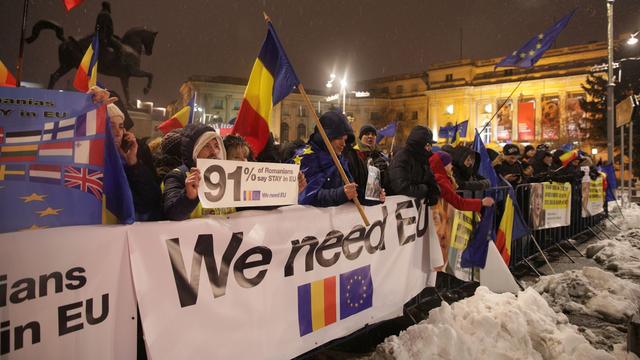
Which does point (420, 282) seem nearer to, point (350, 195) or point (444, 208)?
point (444, 208)

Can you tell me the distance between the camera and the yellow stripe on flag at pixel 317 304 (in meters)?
3.35

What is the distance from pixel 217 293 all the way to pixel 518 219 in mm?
5088

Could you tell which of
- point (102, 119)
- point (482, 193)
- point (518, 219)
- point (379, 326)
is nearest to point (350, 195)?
point (379, 326)

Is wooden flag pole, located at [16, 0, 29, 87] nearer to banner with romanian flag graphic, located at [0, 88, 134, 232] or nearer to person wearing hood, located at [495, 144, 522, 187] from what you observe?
banner with romanian flag graphic, located at [0, 88, 134, 232]

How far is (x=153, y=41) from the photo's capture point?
13.3 m

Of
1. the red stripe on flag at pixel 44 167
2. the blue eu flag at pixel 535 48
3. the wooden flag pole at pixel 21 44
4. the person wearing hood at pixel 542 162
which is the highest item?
the blue eu flag at pixel 535 48

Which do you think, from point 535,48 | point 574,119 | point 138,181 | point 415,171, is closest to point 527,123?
point 574,119

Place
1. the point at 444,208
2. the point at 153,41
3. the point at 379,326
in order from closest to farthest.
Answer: the point at 379,326, the point at 444,208, the point at 153,41

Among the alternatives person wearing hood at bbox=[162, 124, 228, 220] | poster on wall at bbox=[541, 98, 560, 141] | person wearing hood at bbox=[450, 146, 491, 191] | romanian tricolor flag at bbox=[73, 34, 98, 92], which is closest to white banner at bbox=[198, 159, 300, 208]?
person wearing hood at bbox=[162, 124, 228, 220]

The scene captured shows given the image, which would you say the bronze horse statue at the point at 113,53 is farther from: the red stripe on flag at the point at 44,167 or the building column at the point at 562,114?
the building column at the point at 562,114

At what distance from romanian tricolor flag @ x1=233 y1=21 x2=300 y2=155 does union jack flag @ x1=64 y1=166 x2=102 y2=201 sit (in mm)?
1393

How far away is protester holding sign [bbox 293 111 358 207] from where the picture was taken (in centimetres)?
362

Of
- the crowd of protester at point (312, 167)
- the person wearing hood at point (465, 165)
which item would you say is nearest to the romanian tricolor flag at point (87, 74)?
the crowd of protester at point (312, 167)

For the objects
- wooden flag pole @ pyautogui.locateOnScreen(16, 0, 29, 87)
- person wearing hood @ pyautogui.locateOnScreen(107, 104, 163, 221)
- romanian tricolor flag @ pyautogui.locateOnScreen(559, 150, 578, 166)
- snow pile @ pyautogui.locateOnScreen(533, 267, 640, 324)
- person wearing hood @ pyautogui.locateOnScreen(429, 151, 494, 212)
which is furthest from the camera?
romanian tricolor flag @ pyautogui.locateOnScreen(559, 150, 578, 166)
